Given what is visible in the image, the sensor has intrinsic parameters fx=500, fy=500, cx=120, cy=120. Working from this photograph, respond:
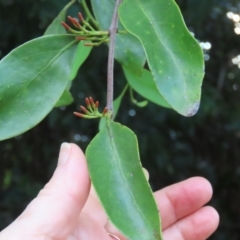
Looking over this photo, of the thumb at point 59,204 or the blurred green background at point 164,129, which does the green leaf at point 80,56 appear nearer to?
the thumb at point 59,204

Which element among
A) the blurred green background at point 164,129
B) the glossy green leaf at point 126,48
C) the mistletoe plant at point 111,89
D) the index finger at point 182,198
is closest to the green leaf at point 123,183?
the mistletoe plant at point 111,89

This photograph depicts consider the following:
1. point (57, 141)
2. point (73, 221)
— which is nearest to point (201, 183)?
point (73, 221)

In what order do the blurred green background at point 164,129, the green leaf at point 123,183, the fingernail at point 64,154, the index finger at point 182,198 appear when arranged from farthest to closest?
the blurred green background at point 164,129 → the index finger at point 182,198 → the fingernail at point 64,154 → the green leaf at point 123,183

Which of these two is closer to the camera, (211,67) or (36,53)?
(36,53)

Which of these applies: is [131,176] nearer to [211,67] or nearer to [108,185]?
[108,185]

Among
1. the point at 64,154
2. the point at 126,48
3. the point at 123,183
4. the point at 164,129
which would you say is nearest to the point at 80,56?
the point at 126,48

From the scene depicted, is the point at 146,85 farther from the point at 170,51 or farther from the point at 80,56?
the point at 170,51
